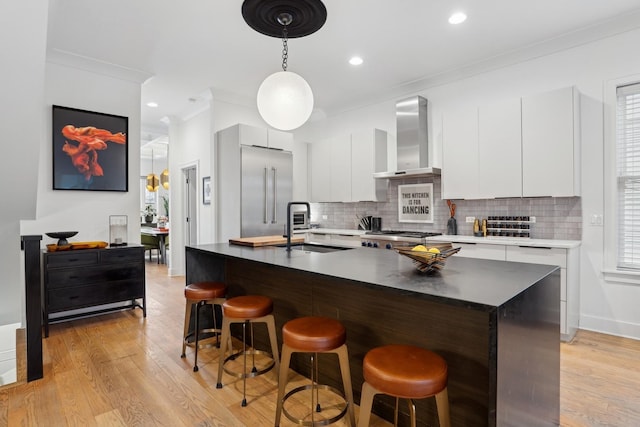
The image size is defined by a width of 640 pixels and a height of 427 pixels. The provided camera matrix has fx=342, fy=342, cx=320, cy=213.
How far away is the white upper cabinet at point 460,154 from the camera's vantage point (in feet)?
13.2

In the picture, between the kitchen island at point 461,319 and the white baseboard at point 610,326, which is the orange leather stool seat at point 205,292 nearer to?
the kitchen island at point 461,319

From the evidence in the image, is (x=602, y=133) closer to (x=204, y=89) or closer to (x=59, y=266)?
(x=204, y=89)

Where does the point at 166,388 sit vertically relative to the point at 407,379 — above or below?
below

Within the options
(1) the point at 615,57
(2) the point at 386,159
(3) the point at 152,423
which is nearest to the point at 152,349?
(3) the point at 152,423

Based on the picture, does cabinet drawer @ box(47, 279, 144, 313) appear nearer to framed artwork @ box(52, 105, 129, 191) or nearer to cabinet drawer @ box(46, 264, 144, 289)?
cabinet drawer @ box(46, 264, 144, 289)

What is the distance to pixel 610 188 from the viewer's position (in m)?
3.36

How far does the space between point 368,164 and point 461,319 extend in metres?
3.76

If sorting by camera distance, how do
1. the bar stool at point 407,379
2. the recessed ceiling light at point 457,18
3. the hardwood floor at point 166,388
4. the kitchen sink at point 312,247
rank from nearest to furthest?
the bar stool at point 407,379 < the hardwood floor at point 166,388 < the kitchen sink at point 312,247 < the recessed ceiling light at point 457,18

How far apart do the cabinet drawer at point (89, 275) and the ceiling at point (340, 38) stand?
237cm

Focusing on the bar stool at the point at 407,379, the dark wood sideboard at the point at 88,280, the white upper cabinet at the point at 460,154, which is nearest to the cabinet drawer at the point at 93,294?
the dark wood sideboard at the point at 88,280

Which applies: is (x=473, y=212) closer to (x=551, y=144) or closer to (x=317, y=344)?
(x=551, y=144)

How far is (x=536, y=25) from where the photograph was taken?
3.32 metres

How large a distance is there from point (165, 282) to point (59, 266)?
2439 mm

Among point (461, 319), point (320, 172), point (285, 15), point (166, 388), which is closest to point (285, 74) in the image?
point (285, 15)
